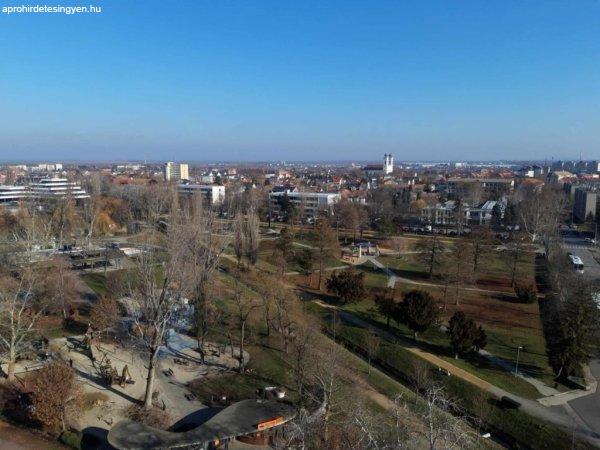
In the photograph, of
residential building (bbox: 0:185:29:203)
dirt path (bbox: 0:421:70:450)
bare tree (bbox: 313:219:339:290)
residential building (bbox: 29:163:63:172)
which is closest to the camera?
dirt path (bbox: 0:421:70:450)

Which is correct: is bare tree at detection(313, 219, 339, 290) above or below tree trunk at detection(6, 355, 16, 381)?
above

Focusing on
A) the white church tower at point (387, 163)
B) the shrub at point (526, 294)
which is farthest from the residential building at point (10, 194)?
the white church tower at point (387, 163)

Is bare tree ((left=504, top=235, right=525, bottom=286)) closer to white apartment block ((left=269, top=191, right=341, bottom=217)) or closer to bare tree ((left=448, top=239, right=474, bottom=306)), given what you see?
bare tree ((left=448, top=239, right=474, bottom=306))

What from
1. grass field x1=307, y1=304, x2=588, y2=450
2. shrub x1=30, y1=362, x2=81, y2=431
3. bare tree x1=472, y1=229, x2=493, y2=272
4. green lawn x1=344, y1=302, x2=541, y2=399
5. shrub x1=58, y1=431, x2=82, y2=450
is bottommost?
grass field x1=307, y1=304, x2=588, y2=450

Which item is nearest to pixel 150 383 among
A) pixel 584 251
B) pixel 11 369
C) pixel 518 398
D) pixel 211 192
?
pixel 11 369

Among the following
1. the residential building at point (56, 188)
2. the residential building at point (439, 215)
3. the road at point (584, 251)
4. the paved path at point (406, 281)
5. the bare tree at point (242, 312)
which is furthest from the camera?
the residential building at point (56, 188)

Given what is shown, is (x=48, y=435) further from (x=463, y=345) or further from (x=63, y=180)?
(x=63, y=180)

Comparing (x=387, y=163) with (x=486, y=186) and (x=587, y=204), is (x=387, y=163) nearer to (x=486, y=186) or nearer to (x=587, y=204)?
(x=486, y=186)

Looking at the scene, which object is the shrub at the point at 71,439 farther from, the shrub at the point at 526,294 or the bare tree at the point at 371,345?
the shrub at the point at 526,294

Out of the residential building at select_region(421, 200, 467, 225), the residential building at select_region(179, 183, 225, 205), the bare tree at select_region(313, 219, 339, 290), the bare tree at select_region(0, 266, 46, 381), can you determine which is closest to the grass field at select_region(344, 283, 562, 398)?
the bare tree at select_region(313, 219, 339, 290)

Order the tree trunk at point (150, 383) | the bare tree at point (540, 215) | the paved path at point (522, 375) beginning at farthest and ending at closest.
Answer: the bare tree at point (540, 215), the paved path at point (522, 375), the tree trunk at point (150, 383)
